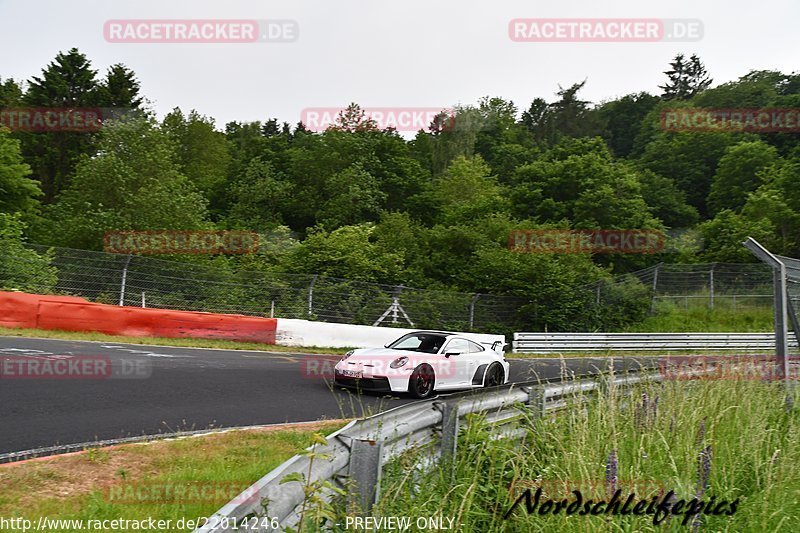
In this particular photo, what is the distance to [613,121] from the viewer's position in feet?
293

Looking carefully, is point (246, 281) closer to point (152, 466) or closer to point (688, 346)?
point (152, 466)

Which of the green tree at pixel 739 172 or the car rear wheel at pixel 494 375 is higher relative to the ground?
the green tree at pixel 739 172

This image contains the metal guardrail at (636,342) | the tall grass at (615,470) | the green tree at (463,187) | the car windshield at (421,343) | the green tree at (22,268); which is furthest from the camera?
the green tree at (463,187)

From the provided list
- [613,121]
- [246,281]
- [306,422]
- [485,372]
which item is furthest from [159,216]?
[613,121]

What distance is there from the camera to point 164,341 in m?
17.3

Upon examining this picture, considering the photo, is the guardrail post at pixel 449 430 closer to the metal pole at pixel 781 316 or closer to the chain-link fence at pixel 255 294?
the metal pole at pixel 781 316

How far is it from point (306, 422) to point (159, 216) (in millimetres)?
23986

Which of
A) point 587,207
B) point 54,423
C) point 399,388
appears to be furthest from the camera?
point 587,207

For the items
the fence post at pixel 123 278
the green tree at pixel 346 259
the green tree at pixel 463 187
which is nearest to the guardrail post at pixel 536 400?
the fence post at pixel 123 278

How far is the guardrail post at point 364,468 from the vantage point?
3793 millimetres

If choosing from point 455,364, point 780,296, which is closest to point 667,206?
point 455,364

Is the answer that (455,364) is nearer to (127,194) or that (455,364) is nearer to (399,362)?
(399,362)

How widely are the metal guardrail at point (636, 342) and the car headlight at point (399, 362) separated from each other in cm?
1416

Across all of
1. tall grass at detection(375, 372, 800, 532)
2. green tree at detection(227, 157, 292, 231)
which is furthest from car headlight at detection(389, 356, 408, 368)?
green tree at detection(227, 157, 292, 231)
